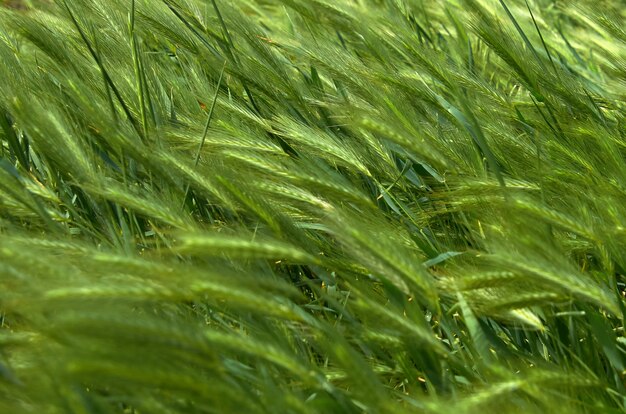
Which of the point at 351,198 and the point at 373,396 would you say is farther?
the point at 351,198

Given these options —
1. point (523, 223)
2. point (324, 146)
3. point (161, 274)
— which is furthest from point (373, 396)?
point (324, 146)

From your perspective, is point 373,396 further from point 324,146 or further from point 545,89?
point 545,89

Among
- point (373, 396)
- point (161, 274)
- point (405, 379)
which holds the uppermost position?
point (161, 274)

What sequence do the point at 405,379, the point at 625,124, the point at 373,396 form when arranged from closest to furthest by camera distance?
the point at 373,396
the point at 405,379
the point at 625,124

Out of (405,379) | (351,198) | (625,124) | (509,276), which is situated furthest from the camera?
(625,124)

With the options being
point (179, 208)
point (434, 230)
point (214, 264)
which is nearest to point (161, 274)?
point (214, 264)

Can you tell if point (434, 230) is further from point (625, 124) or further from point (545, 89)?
point (625, 124)

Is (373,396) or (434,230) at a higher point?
(373,396)
